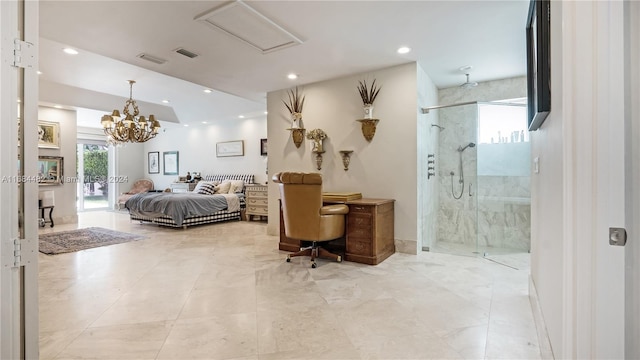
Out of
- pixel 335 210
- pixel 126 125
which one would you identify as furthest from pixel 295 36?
pixel 126 125

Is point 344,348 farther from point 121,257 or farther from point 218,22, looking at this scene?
point 121,257

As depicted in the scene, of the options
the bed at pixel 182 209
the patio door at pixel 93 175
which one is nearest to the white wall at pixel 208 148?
the patio door at pixel 93 175

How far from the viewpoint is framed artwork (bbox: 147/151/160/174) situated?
1046cm

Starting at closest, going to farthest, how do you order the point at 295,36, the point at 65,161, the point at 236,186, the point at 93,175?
the point at 295,36 < the point at 65,161 < the point at 236,186 < the point at 93,175

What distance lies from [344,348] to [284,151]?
3.63 metres

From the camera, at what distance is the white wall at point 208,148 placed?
7931mm

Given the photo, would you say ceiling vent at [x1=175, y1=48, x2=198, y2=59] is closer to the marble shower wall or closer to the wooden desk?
the wooden desk

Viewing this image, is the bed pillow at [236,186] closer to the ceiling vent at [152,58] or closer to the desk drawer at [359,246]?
the ceiling vent at [152,58]

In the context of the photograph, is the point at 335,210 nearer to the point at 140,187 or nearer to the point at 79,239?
the point at 79,239

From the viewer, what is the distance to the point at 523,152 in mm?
4047

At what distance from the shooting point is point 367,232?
3.59 metres

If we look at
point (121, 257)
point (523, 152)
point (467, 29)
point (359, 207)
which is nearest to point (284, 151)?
point (359, 207)

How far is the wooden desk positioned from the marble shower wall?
141 cm

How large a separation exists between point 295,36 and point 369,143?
A: 1.74 metres
